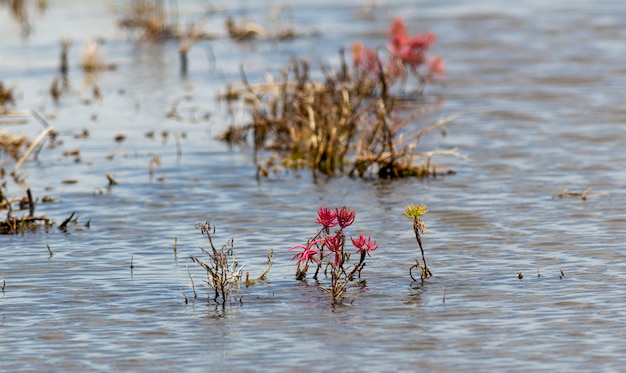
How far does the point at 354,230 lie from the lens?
1005 centimetres

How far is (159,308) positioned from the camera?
25.8ft

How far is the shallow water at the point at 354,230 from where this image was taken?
7.00 meters

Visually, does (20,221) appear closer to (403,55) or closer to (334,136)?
(334,136)

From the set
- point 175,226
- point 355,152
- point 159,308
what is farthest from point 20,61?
point 159,308

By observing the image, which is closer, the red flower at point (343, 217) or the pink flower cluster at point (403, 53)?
the red flower at point (343, 217)

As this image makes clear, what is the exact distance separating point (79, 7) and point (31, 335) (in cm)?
2630

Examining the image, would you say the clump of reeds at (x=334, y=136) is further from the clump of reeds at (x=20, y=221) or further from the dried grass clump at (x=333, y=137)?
the clump of reeds at (x=20, y=221)

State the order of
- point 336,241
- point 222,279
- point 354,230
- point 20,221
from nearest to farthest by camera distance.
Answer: point 222,279, point 336,241, point 354,230, point 20,221

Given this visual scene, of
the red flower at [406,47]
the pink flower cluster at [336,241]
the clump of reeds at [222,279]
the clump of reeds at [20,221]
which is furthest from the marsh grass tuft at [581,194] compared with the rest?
the red flower at [406,47]

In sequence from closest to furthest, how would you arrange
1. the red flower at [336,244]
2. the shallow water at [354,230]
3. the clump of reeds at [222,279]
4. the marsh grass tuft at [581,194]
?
the shallow water at [354,230], the clump of reeds at [222,279], the red flower at [336,244], the marsh grass tuft at [581,194]

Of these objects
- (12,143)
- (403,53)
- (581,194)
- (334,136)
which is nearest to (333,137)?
(334,136)

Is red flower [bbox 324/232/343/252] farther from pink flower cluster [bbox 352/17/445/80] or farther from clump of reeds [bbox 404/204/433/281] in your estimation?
pink flower cluster [bbox 352/17/445/80]

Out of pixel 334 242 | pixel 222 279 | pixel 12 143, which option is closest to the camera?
pixel 222 279

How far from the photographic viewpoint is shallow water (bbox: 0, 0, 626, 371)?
7.00m
